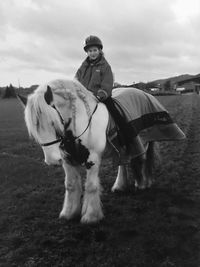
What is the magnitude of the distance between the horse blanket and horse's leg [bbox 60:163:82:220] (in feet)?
2.44

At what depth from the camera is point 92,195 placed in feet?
15.3

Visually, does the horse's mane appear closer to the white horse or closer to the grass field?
the white horse

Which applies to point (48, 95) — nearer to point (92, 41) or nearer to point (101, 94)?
point (101, 94)

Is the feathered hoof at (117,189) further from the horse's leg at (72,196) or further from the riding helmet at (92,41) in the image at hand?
the riding helmet at (92,41)

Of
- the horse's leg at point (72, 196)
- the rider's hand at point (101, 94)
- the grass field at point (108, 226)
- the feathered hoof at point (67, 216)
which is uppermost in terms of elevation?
the rider's hand at point (101, 94)

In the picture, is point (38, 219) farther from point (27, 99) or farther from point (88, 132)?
point (27, 99)

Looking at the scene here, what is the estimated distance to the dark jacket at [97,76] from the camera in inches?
188

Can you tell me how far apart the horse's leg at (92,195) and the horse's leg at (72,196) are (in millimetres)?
213

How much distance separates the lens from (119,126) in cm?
524

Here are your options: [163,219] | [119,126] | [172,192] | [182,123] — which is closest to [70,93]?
[119,126]

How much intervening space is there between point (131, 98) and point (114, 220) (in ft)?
6.94

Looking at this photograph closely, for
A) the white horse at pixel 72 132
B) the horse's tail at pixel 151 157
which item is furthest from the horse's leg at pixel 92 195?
the horse's tail at pixel 151 157

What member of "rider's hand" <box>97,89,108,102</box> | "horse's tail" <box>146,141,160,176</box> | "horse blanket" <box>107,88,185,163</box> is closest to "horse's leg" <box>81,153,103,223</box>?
"horse blanket" <box>107,88,185,163</box>

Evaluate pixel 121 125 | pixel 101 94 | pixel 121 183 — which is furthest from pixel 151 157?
pixel 101 94
